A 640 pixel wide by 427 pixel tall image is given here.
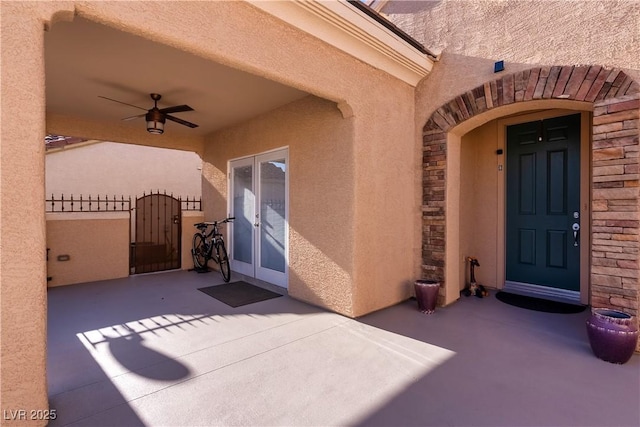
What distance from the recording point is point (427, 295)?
4.33 m

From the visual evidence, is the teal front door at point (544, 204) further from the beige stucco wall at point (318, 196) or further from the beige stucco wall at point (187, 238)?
the beige stucco wall at point (187, 238)

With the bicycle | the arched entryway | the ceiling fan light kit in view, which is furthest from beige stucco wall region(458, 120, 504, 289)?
the ceiling fan light kit

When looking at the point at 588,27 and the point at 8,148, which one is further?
the point at 588,27

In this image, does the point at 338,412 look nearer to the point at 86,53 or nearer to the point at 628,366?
the point at 628,366

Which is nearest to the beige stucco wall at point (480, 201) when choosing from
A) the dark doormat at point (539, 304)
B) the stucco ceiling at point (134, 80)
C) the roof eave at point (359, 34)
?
the dark doormat at point (539, 304)

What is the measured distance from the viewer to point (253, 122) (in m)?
6.06

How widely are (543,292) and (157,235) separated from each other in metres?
8.55

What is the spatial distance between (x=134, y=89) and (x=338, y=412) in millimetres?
4923

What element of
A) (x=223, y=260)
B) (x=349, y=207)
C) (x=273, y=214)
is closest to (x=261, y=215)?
(x=273, y=214)

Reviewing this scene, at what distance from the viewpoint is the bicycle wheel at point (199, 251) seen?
7.20 m

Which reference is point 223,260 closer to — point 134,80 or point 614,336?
point 134,80

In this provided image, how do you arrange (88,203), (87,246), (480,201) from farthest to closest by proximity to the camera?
(88,203) < (87,246) < (480,201)

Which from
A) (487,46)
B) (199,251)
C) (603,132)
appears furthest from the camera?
(199,251)

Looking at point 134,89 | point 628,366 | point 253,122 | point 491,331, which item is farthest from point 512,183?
point 134,89
